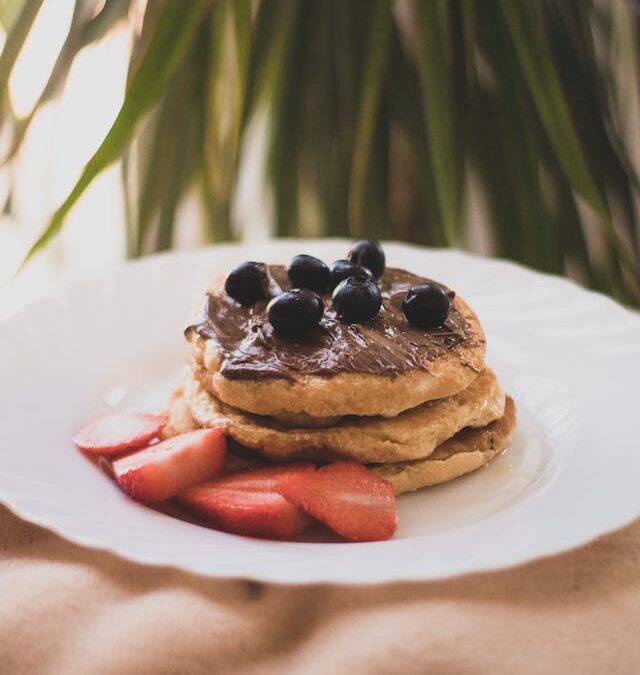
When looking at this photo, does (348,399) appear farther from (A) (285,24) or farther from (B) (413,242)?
(B) (413,242)

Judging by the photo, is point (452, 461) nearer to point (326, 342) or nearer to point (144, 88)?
point (326, 342)

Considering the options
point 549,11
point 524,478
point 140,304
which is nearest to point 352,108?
point 549,11

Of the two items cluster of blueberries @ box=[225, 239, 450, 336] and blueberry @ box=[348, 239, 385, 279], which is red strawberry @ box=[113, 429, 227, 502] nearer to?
cluster of blueberries @ box=[225, 239, 450, 336]

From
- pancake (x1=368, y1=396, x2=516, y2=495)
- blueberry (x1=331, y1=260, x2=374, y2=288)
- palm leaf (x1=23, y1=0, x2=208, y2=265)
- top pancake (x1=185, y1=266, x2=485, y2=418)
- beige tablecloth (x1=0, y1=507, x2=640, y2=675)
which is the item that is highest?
palm leaf (x1=23, y1=0, x2=208, y2=265)

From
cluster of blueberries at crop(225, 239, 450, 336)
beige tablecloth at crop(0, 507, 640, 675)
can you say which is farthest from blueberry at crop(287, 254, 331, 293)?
beige tablecloth at crop(0, 507, 640, 675)

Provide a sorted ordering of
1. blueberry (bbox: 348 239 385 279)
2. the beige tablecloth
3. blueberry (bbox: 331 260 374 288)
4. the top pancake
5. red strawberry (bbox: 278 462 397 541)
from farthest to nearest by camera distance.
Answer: blueberry (bbox: 348 239 385 279) → blueberry (bbox: 331 260 374 288) → the top pancake → red strawberry (bbox: 278 462 397 541) → the beige tablecloth
